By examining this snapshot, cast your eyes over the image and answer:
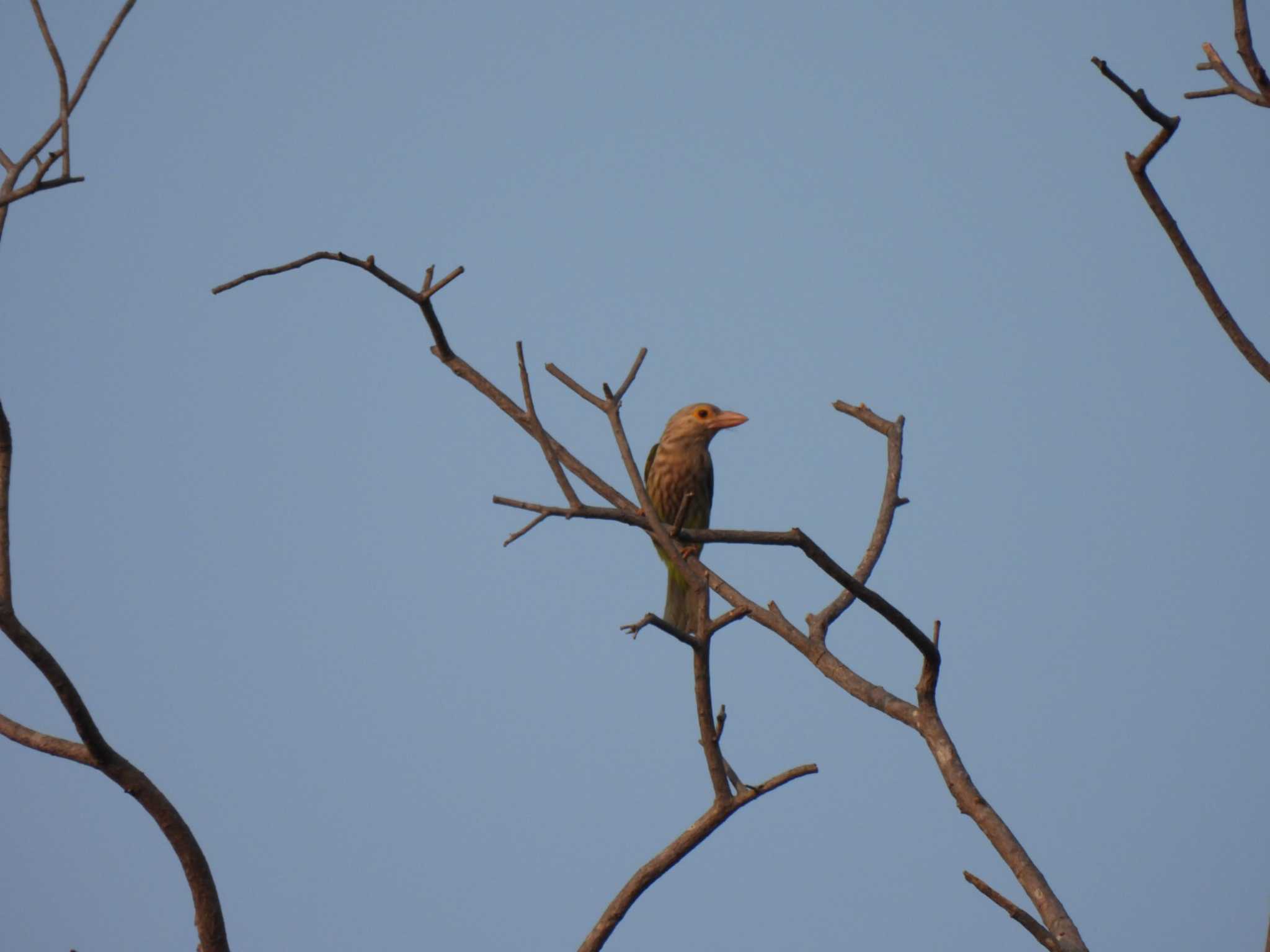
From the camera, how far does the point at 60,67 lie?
321 centimetres

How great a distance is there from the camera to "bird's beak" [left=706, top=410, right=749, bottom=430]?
8000 millimetres

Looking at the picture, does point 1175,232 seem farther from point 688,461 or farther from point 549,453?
point 688,461

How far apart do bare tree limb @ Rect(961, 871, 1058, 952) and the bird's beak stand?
5.41 m

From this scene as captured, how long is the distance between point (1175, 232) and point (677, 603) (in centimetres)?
549

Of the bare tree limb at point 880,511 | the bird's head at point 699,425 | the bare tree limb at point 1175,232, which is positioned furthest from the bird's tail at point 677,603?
the bare tree limb at point 1175,232

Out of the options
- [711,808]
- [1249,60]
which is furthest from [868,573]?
[1249,60]

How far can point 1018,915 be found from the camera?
260cm

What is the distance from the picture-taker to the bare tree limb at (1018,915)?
8.54 ft

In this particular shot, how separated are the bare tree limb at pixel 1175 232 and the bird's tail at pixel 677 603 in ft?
16.9

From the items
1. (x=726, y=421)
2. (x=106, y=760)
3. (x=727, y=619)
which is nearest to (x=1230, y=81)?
(x=727, y=619)

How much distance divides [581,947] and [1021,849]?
3.56 ft

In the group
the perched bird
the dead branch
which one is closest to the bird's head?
the perched bird

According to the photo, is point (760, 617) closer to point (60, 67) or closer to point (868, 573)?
point (868, 573)

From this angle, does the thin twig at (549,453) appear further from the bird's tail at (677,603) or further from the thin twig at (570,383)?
the bird's tail at (677,603)
